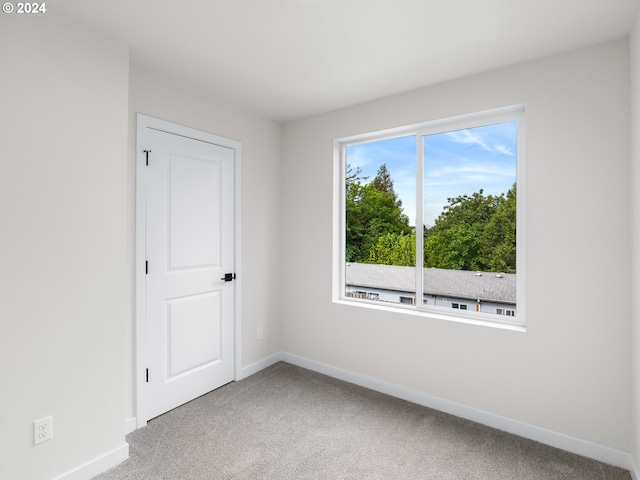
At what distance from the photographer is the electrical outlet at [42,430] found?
1.71 m

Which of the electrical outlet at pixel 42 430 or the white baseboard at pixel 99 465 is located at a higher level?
the electrical outlet at pixel 42 430

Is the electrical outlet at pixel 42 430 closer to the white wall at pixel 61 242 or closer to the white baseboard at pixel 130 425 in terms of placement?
the white wall at pixel 61 242

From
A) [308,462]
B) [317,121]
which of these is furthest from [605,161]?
[308,462]

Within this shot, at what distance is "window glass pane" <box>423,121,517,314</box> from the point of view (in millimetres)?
2502

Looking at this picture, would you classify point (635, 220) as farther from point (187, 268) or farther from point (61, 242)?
point (61, 242)

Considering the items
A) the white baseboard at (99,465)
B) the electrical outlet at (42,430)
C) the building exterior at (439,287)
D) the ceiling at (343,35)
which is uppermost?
the ceiling at (343,35)

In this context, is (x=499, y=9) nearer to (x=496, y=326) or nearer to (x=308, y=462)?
(x=496, y=326)

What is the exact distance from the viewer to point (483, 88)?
245cm

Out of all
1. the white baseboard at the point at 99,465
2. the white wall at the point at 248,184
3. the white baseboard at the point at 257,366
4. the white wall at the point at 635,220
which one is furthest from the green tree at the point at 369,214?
the white baseboard at the point at 99,465

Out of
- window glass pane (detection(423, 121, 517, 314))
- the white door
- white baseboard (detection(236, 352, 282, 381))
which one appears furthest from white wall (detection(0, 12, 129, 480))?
window glass pane (detection(423, 121, 517, 314))

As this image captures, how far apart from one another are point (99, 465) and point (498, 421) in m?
2.56

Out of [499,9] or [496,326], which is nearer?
[499,9]

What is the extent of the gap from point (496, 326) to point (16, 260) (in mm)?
2906

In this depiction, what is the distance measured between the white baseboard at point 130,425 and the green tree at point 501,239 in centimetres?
277
